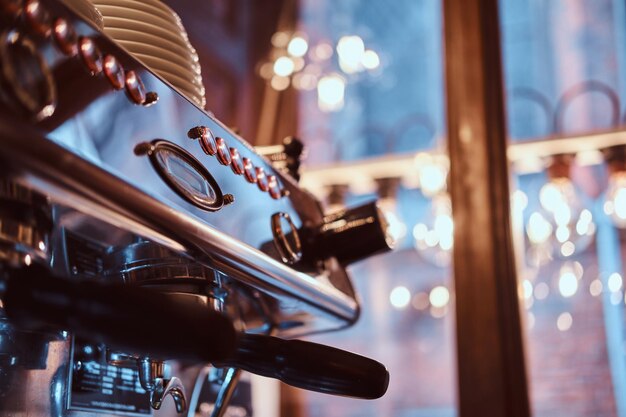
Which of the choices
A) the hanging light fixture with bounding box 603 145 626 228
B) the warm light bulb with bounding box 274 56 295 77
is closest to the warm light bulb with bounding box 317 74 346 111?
the warm light bulb with bounding box 274 56 295 77

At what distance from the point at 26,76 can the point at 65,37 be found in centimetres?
4

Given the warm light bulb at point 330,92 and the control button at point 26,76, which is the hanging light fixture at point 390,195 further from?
the control button at point 26,76

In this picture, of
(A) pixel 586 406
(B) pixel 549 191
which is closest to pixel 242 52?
(B) pixel 549 191

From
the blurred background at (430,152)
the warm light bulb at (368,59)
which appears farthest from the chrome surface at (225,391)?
the warm light bulb at (368,59)

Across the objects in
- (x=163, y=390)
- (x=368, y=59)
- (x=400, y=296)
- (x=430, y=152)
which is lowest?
(x=163, y=390)

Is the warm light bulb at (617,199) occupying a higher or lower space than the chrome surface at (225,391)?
higher

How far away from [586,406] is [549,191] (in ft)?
1.72

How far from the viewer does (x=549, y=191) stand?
2.09 meters

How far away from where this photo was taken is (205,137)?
2.00 feet

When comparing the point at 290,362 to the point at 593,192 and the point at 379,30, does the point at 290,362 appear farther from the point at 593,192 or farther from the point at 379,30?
the point at 379,30

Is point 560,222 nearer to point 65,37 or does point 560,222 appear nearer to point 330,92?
point 330,92

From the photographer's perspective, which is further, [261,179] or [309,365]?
[261,179]

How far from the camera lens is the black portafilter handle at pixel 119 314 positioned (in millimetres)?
410

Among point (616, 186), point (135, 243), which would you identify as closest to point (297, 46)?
point (616, 186)
